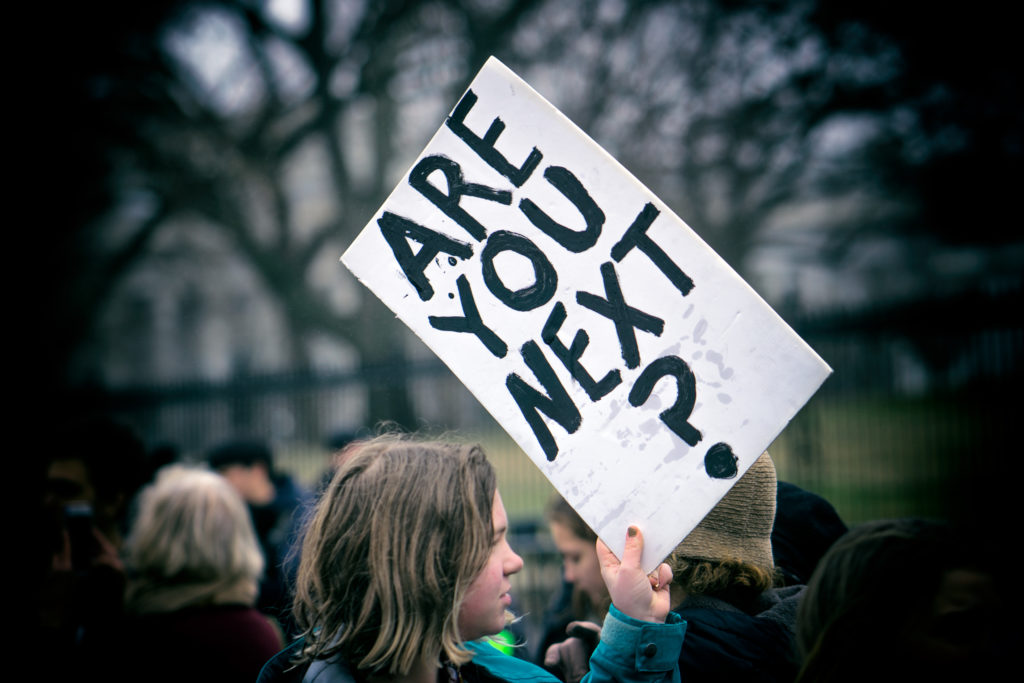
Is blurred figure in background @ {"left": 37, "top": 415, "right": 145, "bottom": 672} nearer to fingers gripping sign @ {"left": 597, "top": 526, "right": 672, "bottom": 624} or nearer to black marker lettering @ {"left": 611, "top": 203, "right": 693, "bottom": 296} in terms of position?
fingers gripping sign @ {"left": 597, "top": 526, "right": 672, "bottom": 624}

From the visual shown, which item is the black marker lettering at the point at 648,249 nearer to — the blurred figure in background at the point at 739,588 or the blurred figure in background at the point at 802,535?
the blurred figure in background at the point at 739,588

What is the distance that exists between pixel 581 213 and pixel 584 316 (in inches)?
8.8

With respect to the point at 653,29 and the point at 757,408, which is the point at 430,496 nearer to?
the point at 757,408

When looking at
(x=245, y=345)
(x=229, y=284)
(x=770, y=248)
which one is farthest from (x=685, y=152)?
(x=245, y=345)

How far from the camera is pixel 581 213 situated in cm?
175

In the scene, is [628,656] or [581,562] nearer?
[628,656]

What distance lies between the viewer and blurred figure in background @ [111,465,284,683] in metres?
2.54

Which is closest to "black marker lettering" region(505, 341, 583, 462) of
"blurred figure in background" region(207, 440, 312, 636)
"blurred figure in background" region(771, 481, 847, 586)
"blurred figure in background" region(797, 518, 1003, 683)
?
"blurred figure in background" region(797, 518, 1003, 683)

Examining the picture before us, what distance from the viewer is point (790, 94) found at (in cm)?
1105

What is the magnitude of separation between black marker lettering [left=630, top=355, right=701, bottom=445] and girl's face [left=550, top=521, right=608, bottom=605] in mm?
1105

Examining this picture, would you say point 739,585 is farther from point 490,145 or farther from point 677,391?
point 490,145

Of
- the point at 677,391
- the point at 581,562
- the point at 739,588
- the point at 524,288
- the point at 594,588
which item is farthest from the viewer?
the point at 581,562

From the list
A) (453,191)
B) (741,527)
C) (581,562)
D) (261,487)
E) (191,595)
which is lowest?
(261,487)

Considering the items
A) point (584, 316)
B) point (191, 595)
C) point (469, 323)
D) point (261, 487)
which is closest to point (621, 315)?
point (584, 316)
